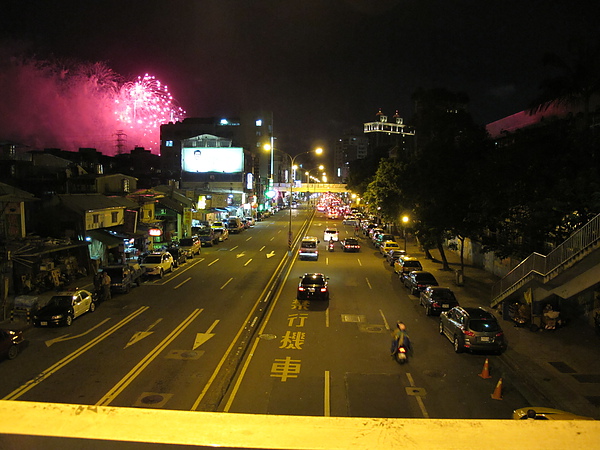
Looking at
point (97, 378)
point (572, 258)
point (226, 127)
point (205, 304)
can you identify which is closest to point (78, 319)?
point (205, 304)

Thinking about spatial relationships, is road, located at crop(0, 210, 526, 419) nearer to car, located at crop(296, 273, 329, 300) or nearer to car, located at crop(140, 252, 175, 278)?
car, located at crop(296, 273, 329, 300)

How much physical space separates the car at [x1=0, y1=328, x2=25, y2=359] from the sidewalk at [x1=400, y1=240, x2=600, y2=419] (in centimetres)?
1558

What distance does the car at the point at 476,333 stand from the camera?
15.7 metres

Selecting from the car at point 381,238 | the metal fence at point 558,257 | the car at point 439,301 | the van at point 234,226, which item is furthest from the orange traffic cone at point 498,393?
the van at point 234,226

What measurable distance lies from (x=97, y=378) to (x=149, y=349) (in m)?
2.94

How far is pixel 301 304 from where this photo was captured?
23500mm

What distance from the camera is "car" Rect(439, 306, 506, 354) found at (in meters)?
15.7

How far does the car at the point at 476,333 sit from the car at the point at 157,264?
66.2 feet

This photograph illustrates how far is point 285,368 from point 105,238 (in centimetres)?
2324

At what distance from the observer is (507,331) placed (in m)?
18.9

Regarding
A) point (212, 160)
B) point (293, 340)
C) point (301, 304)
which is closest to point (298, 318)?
point (301, 304)

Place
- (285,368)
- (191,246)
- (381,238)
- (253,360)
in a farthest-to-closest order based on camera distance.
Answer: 1. (381,238)
2. (191,246)
3. (253,360)
4. (285,368)

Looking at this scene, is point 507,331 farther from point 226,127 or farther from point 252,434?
point 226,127

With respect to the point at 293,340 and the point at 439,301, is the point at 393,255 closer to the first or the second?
the point at 439,301
